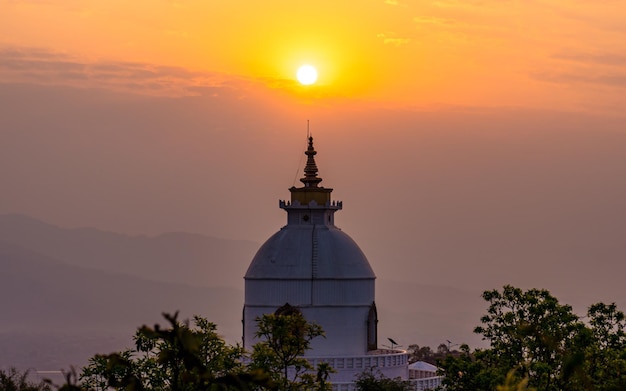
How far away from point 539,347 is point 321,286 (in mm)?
27186

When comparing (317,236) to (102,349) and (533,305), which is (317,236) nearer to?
(533,305)

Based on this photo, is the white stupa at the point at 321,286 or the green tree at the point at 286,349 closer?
the green tree at the point at 286,349

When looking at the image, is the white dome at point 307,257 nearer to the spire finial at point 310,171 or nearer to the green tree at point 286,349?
the spire finial at point 310,171

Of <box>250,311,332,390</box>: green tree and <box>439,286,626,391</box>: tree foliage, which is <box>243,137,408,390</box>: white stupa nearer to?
<box>439,286,626,391</box>: tree foliage

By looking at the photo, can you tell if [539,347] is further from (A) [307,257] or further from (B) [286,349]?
(A) [307,257]

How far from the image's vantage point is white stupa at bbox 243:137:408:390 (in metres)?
70.6

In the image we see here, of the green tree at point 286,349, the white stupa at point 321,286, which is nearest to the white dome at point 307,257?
the white stupa at point 321,286

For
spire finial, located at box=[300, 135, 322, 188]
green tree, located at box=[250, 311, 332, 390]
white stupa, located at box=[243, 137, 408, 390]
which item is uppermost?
spire finial, located at box=[300, 135, 322, 188]

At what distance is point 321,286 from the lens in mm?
71000

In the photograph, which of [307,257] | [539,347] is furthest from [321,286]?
[539,347]

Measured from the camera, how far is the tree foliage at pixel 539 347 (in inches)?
1656

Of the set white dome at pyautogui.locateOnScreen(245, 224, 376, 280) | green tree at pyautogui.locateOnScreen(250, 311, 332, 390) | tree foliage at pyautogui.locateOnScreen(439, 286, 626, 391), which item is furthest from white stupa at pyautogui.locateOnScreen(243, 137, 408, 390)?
green tree at pyautogui.locateOnScreen(250, 311, 332, 390)

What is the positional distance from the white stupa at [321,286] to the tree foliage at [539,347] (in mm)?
21384

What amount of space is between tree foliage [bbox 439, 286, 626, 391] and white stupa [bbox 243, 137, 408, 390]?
2138 centimetres
